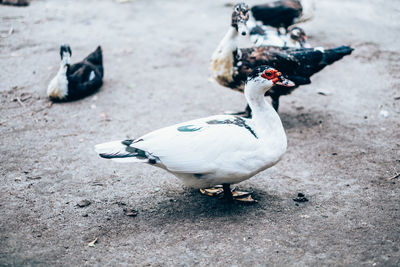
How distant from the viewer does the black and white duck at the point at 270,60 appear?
465 centimetres

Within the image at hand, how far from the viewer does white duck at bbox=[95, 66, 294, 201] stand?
3070 millimetres

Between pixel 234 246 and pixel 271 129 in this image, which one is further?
pixel 271 129

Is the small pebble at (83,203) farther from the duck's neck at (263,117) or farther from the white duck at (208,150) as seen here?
the duck's neck at (263,117)

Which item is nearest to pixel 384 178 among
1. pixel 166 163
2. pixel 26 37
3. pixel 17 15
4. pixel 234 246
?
pixel 234 246

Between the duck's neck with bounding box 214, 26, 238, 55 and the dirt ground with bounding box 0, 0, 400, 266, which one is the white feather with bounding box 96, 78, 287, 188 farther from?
the duck's neck with bounding box 214, 26, 238, 55

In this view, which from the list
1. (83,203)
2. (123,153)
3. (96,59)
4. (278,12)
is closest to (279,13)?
(278,12)

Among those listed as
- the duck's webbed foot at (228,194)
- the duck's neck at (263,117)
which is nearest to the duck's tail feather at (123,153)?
the duck's webbed foot at (228,194)

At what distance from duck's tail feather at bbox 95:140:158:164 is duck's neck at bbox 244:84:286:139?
3.02 feet

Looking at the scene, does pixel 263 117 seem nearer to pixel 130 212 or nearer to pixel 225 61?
pixel 130 212

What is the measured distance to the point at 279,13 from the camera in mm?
6324

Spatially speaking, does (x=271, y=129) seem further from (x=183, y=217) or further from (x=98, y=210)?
(x=98, y=210)

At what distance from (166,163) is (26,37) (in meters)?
5.75

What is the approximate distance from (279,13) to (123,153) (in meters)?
4.26

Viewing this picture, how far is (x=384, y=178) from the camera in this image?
151 inches
